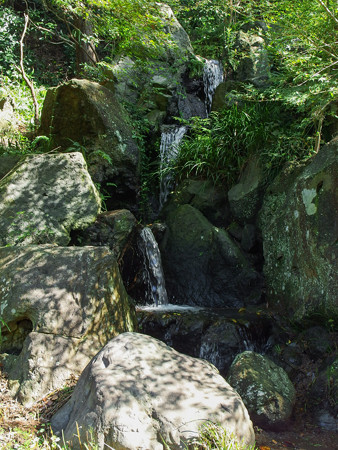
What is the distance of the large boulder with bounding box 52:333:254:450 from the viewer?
227 cm

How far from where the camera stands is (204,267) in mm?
6121

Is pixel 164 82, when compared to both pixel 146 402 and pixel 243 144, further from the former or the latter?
pixel 146 402

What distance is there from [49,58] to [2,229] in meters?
8.61

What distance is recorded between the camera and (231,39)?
35.8 ft

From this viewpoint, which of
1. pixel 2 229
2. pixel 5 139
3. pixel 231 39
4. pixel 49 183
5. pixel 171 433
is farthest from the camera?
pixel 231 39

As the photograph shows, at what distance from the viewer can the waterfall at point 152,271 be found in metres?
6.05

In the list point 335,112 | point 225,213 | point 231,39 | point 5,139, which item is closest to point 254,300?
point 225,213

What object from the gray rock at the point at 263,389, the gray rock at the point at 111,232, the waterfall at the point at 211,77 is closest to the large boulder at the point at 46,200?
the gray rock at the point at 111,232

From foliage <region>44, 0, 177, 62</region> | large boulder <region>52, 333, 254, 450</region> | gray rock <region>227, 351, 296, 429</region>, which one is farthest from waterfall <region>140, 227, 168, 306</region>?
foliage <region>44, 0, 177, 62</region>

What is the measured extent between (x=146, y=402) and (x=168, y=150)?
620 cm

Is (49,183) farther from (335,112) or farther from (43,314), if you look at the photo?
(335,112)

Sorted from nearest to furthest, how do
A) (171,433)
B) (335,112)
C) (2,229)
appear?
1. (171,433)
2. (2,229)
3. (335,112)

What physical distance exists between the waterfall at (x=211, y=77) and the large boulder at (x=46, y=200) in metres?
5.84

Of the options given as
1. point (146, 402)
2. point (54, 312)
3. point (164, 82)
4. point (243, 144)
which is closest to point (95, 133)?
point (243, 144)
